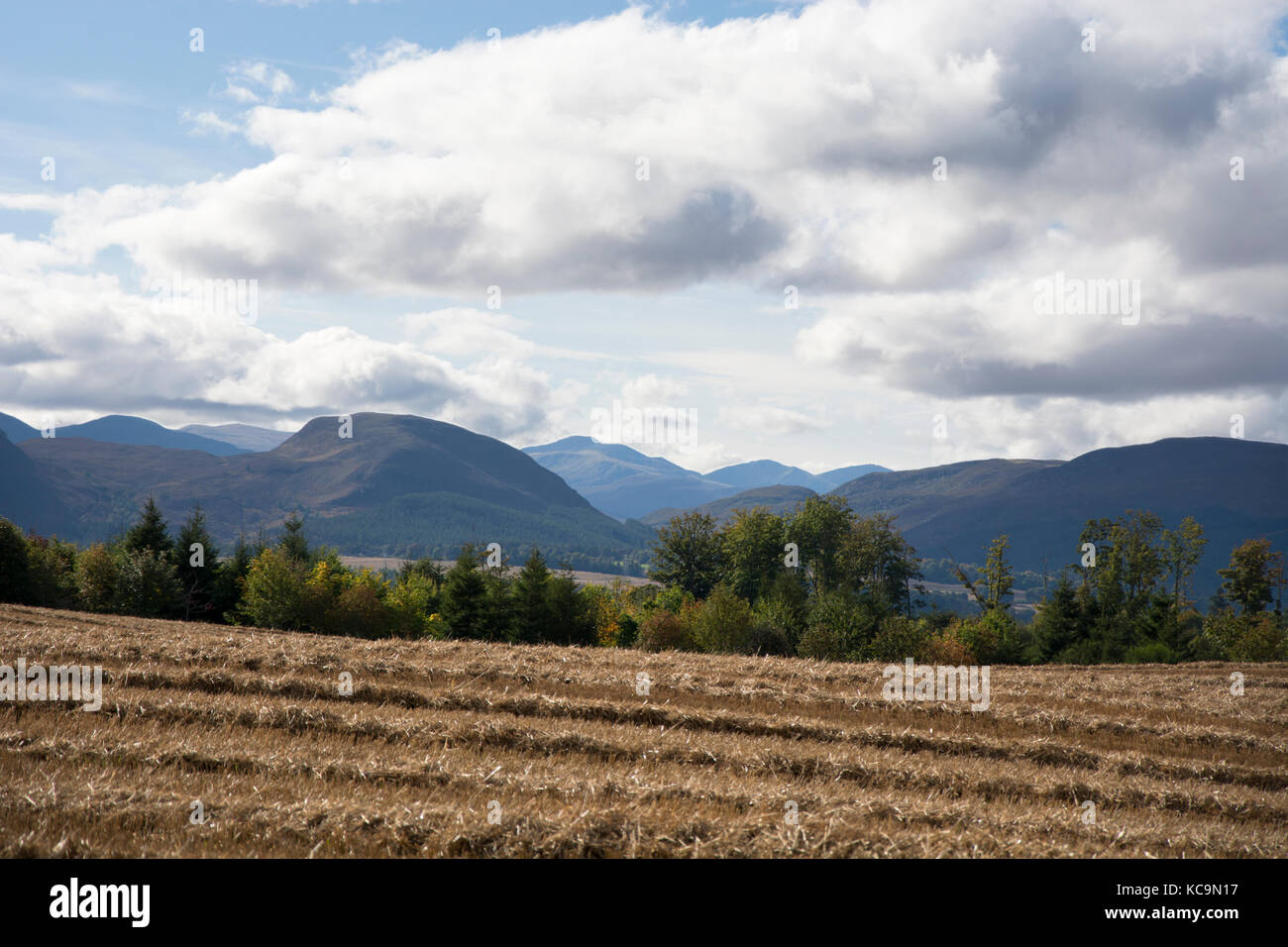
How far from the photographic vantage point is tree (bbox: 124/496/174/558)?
2361 inches

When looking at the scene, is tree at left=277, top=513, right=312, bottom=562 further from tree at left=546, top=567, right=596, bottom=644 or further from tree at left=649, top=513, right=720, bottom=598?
tree at left=649, top=513, right=720, bottom=598

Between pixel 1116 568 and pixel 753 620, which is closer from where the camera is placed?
pixel 753 620

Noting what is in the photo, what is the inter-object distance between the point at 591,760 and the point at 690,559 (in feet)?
263

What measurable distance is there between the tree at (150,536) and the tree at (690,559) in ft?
163

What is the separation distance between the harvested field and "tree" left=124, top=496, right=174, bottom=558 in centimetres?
4049

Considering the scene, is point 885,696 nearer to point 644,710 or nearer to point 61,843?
point 644,710

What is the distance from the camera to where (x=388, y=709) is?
1648 cm

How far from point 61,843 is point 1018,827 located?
11283mm

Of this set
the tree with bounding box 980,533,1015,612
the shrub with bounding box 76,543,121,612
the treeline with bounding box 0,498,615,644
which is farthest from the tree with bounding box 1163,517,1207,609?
the shrub with bounding box 76,543,121,612

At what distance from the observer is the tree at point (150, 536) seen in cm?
5997

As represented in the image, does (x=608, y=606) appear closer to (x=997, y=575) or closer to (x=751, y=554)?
(x=751, y=554)
